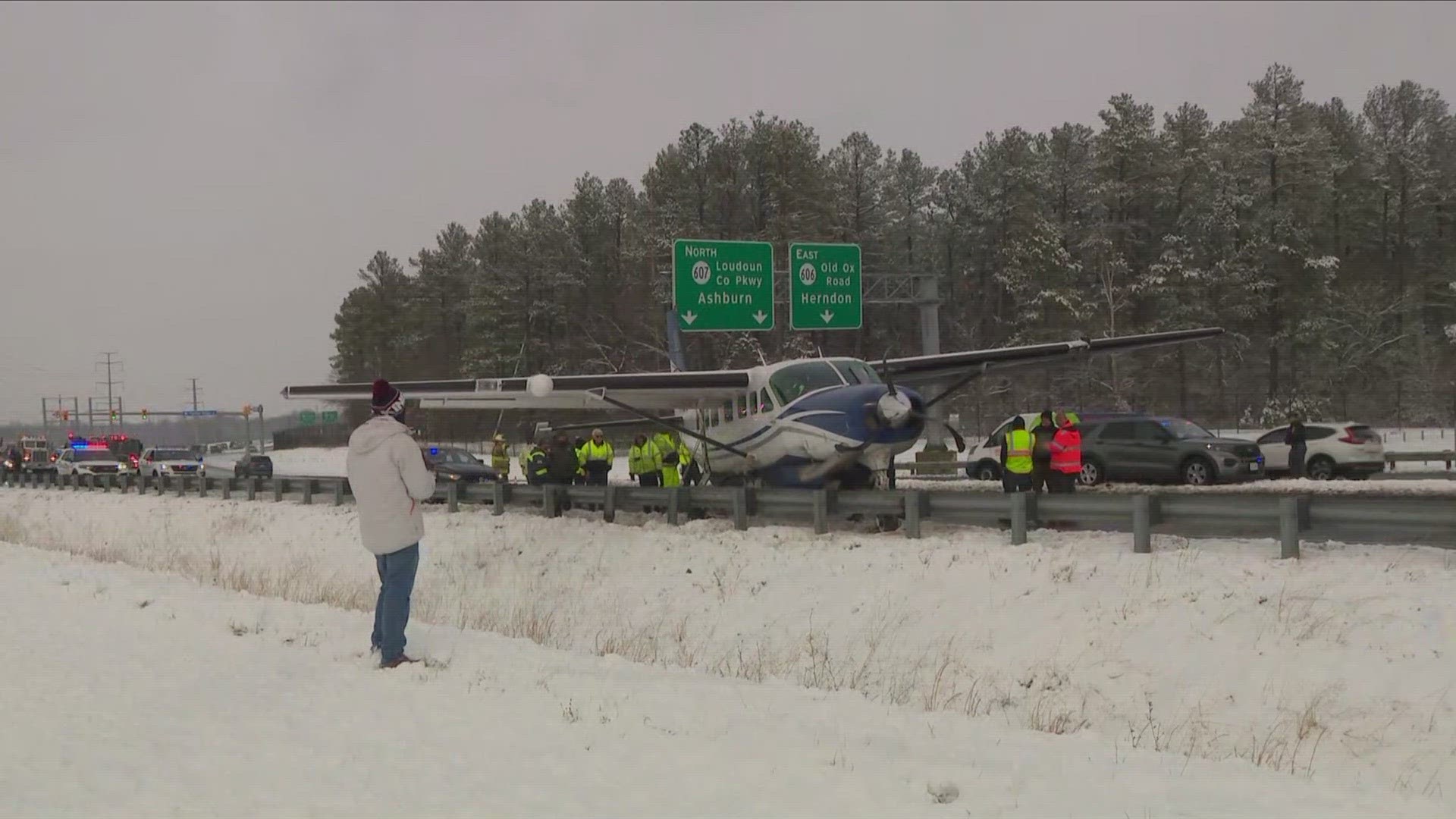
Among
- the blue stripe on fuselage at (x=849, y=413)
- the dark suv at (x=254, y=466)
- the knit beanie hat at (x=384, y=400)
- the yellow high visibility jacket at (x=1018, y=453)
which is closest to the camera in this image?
the knit beanie hat at (x=384, y=400)

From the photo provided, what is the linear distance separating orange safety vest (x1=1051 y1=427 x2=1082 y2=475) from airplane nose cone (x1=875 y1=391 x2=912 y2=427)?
2.40 metres

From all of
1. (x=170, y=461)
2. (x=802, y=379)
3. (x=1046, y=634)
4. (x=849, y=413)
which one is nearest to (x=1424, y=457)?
(x=802, y=379)

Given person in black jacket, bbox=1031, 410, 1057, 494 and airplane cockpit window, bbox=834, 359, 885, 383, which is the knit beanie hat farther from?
person in black jacket, bbox=1031, 410, 1057, 494

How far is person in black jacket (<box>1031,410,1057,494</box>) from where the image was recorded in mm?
16047

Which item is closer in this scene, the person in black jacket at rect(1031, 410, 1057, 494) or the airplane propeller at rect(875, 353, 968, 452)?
the airplane propeller at rect(875, 353, 968, 452)

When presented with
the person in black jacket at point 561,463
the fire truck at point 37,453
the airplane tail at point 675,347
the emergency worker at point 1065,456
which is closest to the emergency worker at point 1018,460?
the emergency worker at point 1065,456

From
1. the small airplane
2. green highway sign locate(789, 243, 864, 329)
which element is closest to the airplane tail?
green highway sign locate(789, 243, 864, 329)

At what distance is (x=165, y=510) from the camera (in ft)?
97.0

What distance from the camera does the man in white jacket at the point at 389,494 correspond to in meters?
7.70

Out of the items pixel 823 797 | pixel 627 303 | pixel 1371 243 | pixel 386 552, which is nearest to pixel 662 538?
pixel 386 552

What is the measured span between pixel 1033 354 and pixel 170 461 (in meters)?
40.1

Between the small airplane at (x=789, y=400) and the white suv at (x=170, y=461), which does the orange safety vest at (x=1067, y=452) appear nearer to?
the small airplane at (x=789, y=400)

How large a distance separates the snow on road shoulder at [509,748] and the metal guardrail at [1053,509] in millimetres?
5668

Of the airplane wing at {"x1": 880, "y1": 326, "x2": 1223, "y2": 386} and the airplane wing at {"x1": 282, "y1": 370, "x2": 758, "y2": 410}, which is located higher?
the airplane wing at {"x1": 880, "y1": 326, "x2": 1223, "y2": 386}
